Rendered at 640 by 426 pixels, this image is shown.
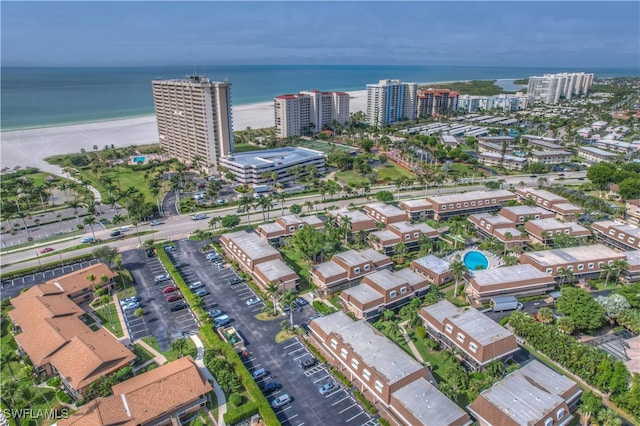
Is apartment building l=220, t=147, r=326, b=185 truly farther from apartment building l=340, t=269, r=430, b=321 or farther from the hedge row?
apartment building l=340, t=269, r=430, b=321

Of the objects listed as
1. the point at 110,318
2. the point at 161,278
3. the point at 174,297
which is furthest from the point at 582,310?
the point at 110,318

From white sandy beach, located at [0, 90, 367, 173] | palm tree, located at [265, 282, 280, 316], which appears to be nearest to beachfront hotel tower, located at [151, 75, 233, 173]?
white sandy beach, located at [0, 90, 367, 173]

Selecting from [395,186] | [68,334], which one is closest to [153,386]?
[68,334]

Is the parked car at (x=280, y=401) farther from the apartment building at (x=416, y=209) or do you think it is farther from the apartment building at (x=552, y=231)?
the apartment building at (x=552, y=231)

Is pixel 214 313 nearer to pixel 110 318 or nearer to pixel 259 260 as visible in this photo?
pixel 259 260

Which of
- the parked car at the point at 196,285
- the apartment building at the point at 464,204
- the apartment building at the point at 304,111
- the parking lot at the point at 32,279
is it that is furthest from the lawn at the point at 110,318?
the apartment building at the point at 304,111
